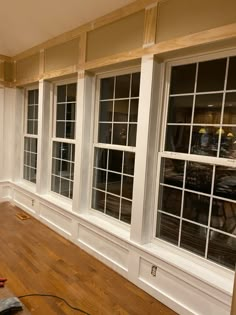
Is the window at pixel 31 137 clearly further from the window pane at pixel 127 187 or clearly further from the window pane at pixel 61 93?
the window pane at pixel 127 187

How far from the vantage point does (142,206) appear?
2498mm

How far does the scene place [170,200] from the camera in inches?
98.2

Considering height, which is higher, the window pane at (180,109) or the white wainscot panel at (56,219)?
the window pane at (180,109)

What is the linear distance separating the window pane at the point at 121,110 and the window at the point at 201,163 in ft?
2.03

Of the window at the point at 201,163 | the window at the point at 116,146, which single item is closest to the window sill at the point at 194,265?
the window at the point at 201,163

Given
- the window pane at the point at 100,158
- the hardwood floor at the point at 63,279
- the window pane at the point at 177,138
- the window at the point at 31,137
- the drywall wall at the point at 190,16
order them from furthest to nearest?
the window at the point at 31,137, the window pane at the point at 100,158, the window pane at the point at 177,138, the hardwood floor at the point at 63,279, the drywall wall at the point at 190,16

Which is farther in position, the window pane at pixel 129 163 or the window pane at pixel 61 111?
the window pane at pixel 61 111

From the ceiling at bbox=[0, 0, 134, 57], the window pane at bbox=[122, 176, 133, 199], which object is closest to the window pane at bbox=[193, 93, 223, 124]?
the window pane at bbox=[122, 176, 133, 199]

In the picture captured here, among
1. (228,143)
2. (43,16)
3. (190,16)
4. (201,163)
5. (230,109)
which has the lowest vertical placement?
(201,163)

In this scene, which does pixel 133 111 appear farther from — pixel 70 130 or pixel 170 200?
pixel 70 130

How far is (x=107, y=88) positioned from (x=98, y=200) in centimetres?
148

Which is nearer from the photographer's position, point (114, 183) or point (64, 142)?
point (114, 183)

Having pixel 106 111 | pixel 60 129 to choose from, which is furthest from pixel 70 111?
pixel 106 111

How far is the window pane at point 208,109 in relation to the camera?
2129 mm
